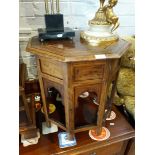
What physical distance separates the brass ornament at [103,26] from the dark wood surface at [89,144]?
462 millimetres

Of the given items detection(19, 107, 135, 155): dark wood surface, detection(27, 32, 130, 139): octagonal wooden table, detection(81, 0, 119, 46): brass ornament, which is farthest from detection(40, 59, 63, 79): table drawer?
detection(19, 107, 135, 155): dark wood surface

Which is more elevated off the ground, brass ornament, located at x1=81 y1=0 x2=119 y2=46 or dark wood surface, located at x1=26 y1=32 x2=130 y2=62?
brass ornament, located at x1=81 y1=0 x2=119 y2=46

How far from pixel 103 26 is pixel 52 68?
0.27 meters

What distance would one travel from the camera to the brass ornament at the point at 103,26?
0.73 meters

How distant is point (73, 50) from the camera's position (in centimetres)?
69

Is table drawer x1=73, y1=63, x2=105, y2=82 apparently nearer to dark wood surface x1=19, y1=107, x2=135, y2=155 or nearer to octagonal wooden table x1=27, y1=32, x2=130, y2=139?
octagonal wooden table x1=27, y1=32, x2=130, y2=139

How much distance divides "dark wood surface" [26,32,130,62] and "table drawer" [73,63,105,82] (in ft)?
0.13

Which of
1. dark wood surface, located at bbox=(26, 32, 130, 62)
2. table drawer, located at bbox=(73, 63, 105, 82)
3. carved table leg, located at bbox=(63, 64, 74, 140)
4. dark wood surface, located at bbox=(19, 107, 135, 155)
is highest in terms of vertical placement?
dark wood surface, located at bbox=(26, 32, 130, 62)

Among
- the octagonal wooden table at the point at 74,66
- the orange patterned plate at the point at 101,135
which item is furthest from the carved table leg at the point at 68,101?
the orange patterned plate at the point at 101,135

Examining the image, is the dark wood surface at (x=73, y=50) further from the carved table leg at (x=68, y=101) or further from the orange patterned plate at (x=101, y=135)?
the orange patterned plate at (x=101, y=135)

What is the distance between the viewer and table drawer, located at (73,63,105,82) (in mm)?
669

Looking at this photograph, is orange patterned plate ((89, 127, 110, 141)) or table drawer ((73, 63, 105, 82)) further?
orange patterned plate ((89, 127, 110, 141))

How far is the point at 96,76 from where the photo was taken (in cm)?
71
